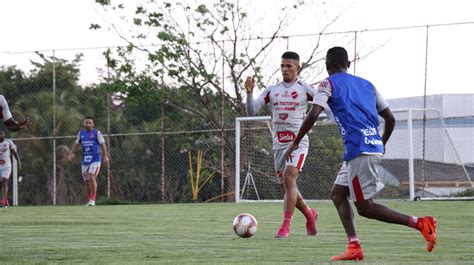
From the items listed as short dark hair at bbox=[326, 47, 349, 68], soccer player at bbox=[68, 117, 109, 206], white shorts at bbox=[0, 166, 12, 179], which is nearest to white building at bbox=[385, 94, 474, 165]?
soccer player at bbox=[68, 117, 109, 206]

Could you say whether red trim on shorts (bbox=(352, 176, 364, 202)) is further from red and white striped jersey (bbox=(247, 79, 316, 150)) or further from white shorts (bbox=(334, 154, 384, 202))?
red and white striped jersey (bbox=(247, 79, 316, 150))

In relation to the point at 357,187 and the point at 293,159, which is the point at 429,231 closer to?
the point at 357,187

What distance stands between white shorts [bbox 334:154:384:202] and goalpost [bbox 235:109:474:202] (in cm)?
1671

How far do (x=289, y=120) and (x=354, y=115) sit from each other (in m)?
4.14

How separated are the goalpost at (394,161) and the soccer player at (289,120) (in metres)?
12.7

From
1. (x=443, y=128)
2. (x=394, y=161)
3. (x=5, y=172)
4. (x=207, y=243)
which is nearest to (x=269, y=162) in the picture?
(x=394, y=161)

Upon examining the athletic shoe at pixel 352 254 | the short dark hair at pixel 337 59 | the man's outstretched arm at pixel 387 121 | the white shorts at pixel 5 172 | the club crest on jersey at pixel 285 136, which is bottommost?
the white shorts at pixel 5 172

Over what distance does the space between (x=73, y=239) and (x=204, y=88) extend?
770 inches

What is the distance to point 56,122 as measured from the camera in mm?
34031

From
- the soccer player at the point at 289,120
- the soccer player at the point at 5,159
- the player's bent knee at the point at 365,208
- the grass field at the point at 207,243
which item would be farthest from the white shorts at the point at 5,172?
the player's bent knee at the point at 365,208

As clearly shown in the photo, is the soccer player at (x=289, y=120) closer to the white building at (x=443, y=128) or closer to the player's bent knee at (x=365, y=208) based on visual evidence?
the player's bent knee at (x=365, y=208)

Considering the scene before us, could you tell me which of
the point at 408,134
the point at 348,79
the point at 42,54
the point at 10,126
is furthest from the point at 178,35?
the point at 348,79

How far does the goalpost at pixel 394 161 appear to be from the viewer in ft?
84.7

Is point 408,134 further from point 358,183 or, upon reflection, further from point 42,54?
point 358,183
